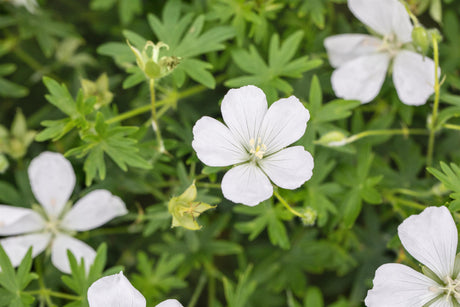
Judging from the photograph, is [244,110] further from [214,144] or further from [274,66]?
[274,66]

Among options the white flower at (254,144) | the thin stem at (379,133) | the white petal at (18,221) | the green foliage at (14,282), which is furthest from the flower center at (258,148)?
the white petal at (18,221)

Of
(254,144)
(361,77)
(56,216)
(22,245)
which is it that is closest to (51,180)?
(56,216)

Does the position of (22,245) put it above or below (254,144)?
below

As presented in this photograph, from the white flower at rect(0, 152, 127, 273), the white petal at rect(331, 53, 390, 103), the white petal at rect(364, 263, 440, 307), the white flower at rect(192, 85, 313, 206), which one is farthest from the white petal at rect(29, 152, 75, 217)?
the white petal at rect(364, 263, 440, 307)

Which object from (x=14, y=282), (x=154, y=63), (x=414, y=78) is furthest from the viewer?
(x=414, y=78)

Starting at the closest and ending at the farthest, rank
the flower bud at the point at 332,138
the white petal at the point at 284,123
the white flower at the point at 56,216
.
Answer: the white petal at the point at 284,123, the flower bud at the point at 332,138, the white flower at the point at 56,216

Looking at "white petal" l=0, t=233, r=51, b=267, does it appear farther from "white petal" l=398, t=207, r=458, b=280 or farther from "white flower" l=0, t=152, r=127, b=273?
"white petal" l=398, t=207, r=458, b=280

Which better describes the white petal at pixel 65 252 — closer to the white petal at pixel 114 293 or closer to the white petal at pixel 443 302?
the white petal at pixel 114 293
